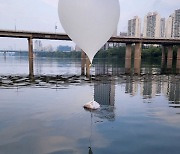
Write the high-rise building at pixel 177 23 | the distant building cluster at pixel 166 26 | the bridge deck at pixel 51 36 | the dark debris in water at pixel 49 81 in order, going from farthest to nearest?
1. the distant building cluster at pixel 166 26
2. the high-rise building at pixel 177 23
3. the bridge deck at pixel 51 36
4. the dark debris in water at pixel 49 81

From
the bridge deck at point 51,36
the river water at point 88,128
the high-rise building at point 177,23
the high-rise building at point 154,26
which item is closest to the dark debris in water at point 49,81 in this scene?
the river water at point 88,128

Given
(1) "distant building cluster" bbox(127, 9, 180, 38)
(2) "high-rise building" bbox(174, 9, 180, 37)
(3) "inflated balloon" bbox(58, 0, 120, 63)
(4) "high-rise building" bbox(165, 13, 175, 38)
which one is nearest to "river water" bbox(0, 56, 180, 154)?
(3) "inflated balloon" bbox(58, 0, 120, 63)

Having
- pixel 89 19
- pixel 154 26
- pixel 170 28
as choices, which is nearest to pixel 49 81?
pixel 89 19

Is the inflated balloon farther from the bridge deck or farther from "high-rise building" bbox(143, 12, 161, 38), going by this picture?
"high-rise building" bbox(143, 12, 161, 38)

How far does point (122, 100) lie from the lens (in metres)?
17.7

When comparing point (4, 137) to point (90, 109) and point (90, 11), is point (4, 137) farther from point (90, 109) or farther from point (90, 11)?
point (90, 11)

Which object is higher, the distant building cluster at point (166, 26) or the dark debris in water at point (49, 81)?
the distant building cluster at point (166, 26)

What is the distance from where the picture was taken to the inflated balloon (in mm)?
10791

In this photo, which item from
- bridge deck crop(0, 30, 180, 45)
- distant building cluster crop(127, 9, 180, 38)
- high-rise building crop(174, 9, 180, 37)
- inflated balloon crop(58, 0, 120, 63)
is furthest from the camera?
distant building cluster crop(127, 9, 180, 38)

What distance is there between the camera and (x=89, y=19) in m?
11.0

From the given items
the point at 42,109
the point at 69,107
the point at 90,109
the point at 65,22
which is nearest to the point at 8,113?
the point at 42,109

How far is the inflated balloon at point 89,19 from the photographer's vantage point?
10791 millimetres

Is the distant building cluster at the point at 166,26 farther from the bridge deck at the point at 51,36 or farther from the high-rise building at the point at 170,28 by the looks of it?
the bridge deck at the point at 51,36

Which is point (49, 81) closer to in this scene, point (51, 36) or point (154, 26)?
point (51, 36)
